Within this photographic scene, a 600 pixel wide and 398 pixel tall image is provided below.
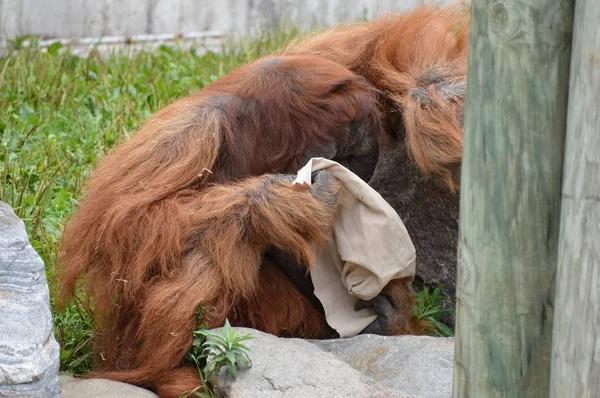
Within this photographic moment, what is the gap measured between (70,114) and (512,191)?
338cm

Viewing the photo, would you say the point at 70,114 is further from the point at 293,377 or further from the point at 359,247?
the point at 293,377

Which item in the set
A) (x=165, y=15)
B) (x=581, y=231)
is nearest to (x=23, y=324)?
(x=581, y=231)

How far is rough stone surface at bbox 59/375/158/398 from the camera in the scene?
2414 mm

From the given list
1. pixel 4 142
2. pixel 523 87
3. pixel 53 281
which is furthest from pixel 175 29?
pixel 523 87

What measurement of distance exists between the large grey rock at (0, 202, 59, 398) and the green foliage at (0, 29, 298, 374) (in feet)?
2.81

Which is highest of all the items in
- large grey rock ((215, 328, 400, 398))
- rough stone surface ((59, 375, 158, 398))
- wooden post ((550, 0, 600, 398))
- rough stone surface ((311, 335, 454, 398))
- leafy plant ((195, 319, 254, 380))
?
wooden post ((550, 0, 600, 398))

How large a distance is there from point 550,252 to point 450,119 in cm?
114

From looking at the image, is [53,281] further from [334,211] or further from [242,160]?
[334,211]

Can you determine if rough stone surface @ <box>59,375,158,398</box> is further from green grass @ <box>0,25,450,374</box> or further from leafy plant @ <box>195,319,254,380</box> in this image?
green grass @ <box>0,25,450,374</box>

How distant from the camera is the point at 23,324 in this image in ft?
6.55

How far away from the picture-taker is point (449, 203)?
3.15m

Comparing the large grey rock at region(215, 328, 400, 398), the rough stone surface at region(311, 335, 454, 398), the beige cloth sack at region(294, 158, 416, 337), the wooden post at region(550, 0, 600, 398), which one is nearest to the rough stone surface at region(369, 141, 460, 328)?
the beige cloth sack at region(294, 158, 416, 337)

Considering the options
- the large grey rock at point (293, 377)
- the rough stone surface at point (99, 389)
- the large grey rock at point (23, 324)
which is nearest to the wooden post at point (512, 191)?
the large grey rock at point (293, 377)

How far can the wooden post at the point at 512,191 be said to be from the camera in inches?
63.9
